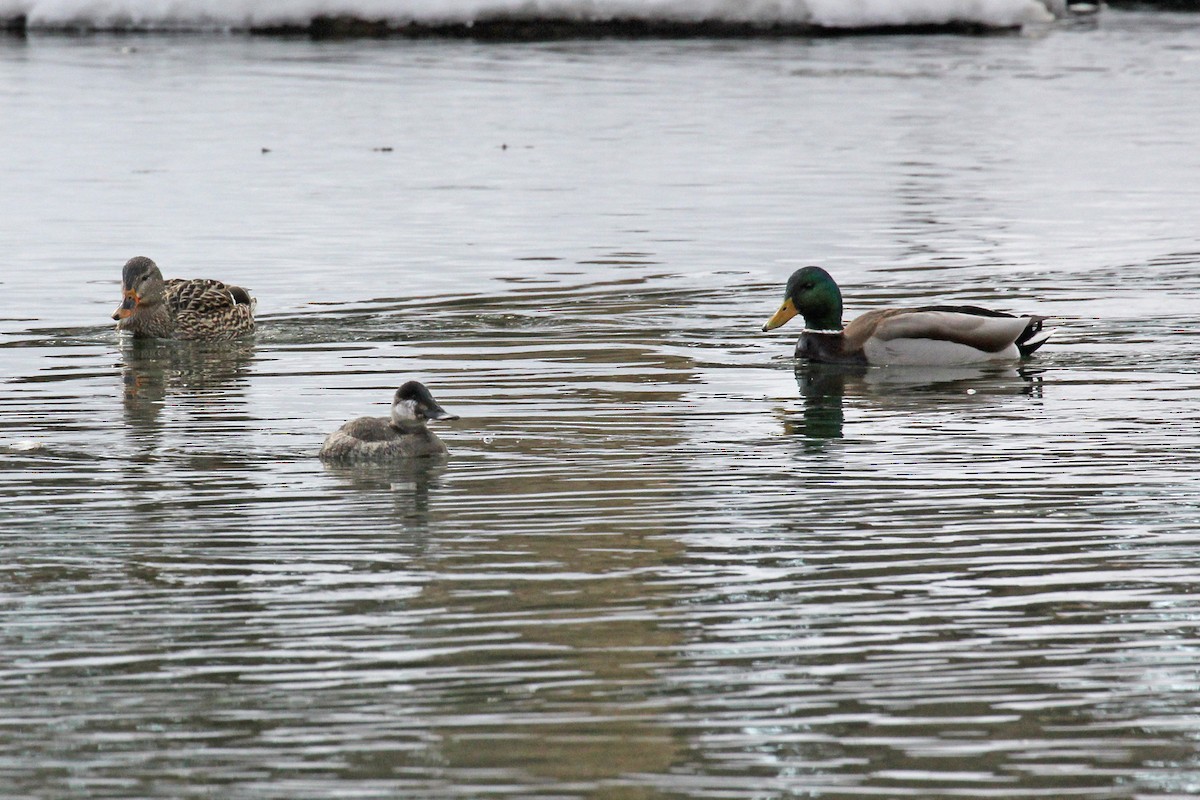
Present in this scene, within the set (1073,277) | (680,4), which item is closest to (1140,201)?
(1073,277)

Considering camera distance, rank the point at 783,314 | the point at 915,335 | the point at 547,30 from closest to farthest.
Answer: the point at 915,335 < the point at 783,314 < the point at 547,30

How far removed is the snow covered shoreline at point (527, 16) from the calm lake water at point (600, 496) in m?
16.4

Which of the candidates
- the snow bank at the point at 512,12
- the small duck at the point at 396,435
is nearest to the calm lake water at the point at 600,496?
the small duck at the point at 396,435

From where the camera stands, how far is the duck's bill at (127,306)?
13039mm

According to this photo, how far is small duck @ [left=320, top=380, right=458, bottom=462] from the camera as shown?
904 centimetres

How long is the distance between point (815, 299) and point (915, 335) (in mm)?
730

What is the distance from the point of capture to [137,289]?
1312cm

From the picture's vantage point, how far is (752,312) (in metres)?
13.9

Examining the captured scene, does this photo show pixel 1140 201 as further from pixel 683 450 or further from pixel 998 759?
pixel 998 759

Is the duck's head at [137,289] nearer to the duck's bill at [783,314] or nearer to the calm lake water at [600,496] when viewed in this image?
the calm lake water at [600,496]

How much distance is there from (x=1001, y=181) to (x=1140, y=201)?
2.04m

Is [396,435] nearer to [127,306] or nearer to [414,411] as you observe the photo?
[414,411]

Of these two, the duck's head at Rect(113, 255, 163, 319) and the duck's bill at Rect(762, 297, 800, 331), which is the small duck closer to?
the duck's bill at Rect(762, 297, 800, 331)

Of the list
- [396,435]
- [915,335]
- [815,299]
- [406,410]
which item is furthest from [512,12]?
[396,435]
